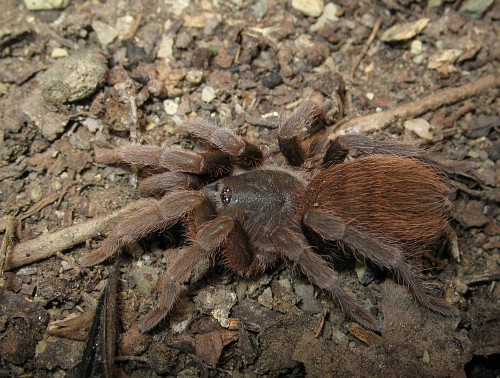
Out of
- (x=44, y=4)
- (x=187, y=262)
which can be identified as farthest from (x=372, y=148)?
(x=44, y=4)

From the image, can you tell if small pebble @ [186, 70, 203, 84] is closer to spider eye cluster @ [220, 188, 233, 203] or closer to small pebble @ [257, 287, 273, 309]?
spider eye cluster @ [220, 188, 233, 203]

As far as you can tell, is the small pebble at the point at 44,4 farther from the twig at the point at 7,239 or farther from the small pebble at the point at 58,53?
the twig at the point at 7,239

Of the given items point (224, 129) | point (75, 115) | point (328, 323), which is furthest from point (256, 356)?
point (75, 115)

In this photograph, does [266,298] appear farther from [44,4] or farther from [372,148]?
[44,4]

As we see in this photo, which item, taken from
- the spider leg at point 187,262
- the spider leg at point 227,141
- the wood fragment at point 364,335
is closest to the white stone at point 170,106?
the spider leg at point 227,141

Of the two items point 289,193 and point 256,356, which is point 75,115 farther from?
point 256,356
